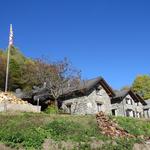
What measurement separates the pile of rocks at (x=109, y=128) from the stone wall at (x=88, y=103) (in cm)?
2085

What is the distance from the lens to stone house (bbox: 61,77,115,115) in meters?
53.2

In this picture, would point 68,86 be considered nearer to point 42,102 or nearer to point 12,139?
point 42,102

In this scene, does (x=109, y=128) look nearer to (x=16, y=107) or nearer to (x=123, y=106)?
(x=16, y=107)

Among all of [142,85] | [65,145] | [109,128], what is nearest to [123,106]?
[109,128]

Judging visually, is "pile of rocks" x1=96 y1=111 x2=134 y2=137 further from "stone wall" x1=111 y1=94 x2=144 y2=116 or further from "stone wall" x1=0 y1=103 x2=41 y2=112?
"stone wall" x1=111 y1=94 x2=144 y2=116

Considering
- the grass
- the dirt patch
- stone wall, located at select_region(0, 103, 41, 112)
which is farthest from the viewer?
stone wall, located at select_region(0, 103, 41, 112)

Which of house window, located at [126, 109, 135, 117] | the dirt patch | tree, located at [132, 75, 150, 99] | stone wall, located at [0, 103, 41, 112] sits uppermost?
tree, located at [132, 75, 150, 99]

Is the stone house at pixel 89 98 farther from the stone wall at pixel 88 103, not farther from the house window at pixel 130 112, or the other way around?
the house window at pixel 130 112

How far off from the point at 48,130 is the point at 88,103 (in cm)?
2750

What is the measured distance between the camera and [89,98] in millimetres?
53812

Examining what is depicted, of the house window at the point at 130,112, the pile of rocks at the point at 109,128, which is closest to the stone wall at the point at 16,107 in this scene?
the pile of rocks at the point at 109,128

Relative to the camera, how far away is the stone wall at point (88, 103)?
53.1 metres

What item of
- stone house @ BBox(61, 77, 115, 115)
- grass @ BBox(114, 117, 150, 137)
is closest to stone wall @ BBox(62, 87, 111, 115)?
stone house @ BBox(61, 77, 115, 115)

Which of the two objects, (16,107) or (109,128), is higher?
(16,107)
